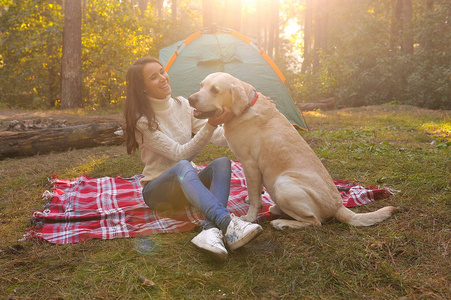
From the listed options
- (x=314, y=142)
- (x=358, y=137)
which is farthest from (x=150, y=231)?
(x=358, y=137)

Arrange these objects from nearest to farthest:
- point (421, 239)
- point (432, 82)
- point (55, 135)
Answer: point (421, 239)
point (55, 135)
point (432, 82)

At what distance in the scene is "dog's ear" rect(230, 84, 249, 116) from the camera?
2.92 meters

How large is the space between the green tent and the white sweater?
4343 mm

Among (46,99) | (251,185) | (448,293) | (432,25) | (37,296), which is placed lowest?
(37,296)

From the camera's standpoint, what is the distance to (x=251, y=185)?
3039mm

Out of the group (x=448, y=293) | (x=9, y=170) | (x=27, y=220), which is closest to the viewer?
(x=448, y=293)

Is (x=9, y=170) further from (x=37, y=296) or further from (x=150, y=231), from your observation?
(x=37, y=296)

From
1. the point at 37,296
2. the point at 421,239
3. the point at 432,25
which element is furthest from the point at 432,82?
the point at 37,296

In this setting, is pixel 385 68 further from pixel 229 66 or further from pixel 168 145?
pixel 168 145

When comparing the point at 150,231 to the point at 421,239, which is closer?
the point at 421,239

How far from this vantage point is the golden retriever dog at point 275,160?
109 inches

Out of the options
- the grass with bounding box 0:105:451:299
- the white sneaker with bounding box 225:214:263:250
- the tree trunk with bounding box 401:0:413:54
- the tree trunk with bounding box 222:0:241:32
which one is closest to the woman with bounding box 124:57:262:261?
the white sneaker with bounding box 225:214:263:250

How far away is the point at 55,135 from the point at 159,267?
491 centimetres

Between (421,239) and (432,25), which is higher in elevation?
(432,25)
